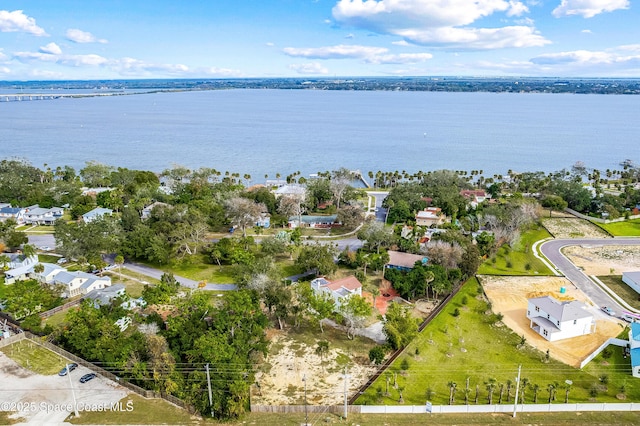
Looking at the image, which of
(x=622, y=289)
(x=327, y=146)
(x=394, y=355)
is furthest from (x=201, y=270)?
(x=327, y=146)

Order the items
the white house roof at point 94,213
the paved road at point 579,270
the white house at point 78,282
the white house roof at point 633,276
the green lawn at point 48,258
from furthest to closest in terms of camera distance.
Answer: the white house roof at point 94,213
the green lawn at point 48,258
the white house roof at point 633,276
the white house at point 78,282
the paved road at point 579,270

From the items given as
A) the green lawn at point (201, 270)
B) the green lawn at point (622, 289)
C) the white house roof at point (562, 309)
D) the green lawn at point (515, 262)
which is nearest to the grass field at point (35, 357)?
the green lawn at point (201, 270)

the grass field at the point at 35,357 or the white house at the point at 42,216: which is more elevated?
the white house at the point at 42,216

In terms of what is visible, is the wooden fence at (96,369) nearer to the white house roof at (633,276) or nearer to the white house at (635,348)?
the white house at (635,348)

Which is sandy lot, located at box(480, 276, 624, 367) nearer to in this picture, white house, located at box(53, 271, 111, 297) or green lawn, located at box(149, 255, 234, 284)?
green lawn, located at box(149, 255, 234, 284)

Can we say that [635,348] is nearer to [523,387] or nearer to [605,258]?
[523,387]
